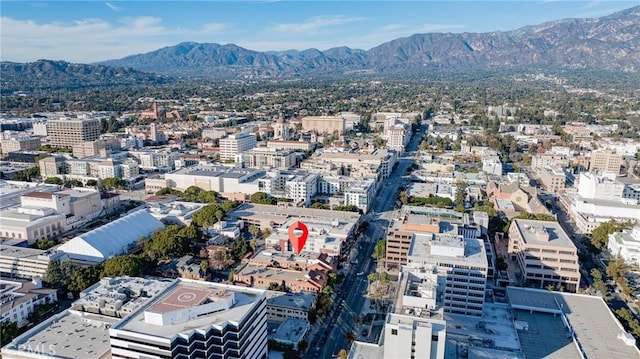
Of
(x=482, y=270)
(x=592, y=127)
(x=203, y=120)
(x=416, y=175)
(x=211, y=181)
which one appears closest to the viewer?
(x=482, y=270)

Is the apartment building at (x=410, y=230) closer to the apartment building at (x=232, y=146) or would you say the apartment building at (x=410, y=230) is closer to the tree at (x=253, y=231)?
the tree at (x=253, y=231)

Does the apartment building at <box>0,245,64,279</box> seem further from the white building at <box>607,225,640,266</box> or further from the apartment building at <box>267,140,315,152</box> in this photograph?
the apartment building at <box>267,140,315,152</box>

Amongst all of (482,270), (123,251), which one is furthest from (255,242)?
(482,270)

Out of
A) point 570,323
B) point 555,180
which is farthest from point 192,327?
point 555,180

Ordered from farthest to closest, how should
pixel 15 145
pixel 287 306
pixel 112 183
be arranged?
pixel 15 145 < pixel 112 183 < pixel 287 306

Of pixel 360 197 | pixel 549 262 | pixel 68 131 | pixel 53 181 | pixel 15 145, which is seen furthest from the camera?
pixel 68 131

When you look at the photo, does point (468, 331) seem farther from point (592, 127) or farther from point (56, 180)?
point (592, 127)

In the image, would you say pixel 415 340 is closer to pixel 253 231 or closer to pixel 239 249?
pixel 239 249
